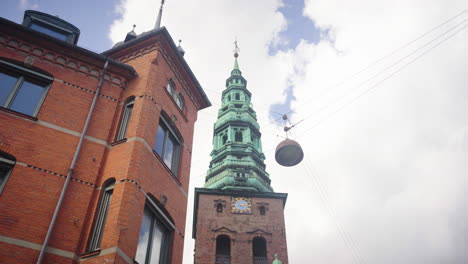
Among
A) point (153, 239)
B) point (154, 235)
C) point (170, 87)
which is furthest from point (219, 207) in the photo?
point (153, 239)

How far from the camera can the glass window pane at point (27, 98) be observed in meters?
10.1

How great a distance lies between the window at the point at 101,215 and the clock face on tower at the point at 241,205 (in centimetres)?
3020

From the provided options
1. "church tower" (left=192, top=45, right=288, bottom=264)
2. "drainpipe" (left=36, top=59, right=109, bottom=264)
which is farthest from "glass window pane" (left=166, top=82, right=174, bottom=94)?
"church tower" (left=192, top=45, right=288, bottom=264)

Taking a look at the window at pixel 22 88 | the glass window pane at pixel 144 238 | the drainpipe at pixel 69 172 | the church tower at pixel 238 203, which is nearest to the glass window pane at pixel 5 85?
the window at pixel 22 88

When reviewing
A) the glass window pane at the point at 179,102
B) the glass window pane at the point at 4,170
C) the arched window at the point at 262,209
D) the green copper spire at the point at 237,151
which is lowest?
the glass window pane at the point at 4,170

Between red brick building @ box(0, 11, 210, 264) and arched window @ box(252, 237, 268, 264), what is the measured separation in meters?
25.2

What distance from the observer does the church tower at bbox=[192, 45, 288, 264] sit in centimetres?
3666

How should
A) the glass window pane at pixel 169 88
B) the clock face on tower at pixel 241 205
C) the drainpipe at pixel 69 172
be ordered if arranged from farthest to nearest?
the clock face on tower at pixel 241 205 < the glass window pane at pixel 169 88 < the drainpipe at pixel 69 172

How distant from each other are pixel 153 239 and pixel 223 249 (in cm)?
2850

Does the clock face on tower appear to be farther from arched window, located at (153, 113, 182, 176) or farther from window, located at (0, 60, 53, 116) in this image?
window, located at (0, 60, 53, 116)

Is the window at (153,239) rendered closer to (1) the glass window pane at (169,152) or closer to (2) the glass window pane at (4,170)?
(1) the glass window pane at (169,152)

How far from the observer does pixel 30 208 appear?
8633 mm

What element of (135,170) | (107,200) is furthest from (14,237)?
(135,170)

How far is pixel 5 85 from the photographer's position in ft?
33.9
